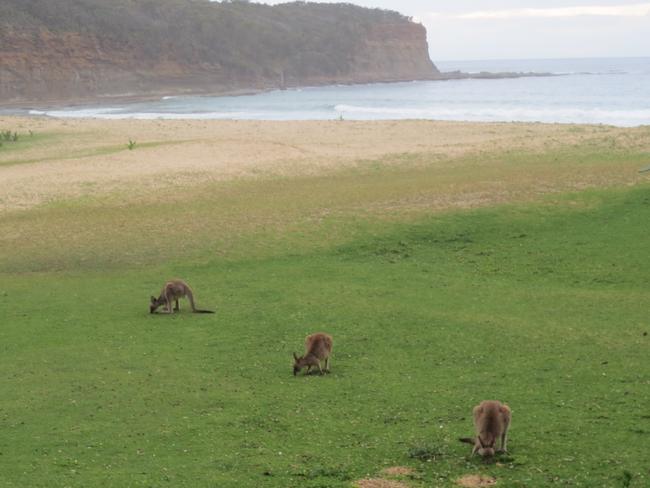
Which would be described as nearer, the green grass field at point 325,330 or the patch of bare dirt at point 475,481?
the patch of bare dirt at point 475,481

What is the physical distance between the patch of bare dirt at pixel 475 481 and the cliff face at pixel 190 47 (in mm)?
102466

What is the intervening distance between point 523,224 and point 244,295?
302 inches

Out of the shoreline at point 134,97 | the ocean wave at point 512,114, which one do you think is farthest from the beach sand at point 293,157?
the shoreline at point 134,97

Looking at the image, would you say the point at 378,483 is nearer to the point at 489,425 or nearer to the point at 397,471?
the point at 397,471

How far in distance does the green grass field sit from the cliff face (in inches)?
3498

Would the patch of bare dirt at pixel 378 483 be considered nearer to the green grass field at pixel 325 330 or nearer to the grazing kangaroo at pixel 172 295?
the green grass field at pixel 325 330

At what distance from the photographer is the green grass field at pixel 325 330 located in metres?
9.50

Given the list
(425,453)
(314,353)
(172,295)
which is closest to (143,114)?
(172,295)

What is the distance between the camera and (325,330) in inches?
590

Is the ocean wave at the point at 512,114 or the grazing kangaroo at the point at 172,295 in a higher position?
the ocean wave at the point at 512,114

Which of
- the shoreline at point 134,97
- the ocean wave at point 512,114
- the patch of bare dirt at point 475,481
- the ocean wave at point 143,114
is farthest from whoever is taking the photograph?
the shoreline at point 134,97

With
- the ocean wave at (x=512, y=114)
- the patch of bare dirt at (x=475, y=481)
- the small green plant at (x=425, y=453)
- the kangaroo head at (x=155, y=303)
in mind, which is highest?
the ocean wave at (x=512, y=114)

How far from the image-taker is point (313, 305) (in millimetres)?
→ 16656

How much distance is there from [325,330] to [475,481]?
6.51 meters
